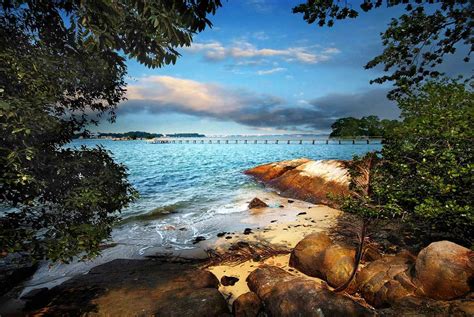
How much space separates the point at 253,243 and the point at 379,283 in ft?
15.8

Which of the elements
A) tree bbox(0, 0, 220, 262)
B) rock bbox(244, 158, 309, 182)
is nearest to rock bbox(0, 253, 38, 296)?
tree bbox(0, 0, 220, 262)

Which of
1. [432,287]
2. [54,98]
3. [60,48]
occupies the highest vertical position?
[60,48]

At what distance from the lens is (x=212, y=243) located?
9719mm

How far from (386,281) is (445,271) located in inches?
41.2

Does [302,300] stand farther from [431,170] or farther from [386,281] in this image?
[431,170]

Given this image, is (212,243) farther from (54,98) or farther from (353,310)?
(54,98)

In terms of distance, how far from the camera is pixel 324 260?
20.0 ft

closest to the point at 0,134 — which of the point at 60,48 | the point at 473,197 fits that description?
the point at 60,48

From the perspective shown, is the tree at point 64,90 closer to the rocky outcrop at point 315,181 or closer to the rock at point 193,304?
the rock at point 193,304

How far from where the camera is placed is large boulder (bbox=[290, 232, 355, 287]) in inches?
224

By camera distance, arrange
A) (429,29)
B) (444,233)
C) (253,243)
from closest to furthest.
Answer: (444,233), (429,29), (253,243)

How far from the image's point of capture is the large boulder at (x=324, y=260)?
569 centimetres

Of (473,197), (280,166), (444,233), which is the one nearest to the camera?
(473,197)

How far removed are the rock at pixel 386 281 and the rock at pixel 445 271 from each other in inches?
10.2
